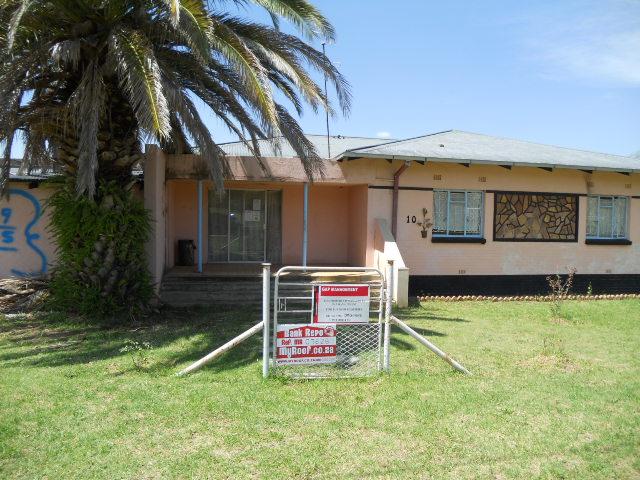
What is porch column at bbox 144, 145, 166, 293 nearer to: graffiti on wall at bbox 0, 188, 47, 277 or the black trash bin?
Result: the black trash bin

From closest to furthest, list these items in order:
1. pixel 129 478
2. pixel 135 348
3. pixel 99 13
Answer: pixel 129 478 < pixel 135 348 < pixel 99 13

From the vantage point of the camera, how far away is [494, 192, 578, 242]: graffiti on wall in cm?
1345

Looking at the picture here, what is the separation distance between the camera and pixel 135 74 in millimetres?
7074

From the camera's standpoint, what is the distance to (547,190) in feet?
44.7

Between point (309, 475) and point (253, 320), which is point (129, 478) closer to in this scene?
point (309, 475)

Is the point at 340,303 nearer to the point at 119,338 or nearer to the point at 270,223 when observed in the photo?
the point at 119,338

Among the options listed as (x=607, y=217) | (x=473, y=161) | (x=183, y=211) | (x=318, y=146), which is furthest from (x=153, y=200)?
(x=607, y=217)

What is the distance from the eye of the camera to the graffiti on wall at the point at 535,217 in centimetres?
1345

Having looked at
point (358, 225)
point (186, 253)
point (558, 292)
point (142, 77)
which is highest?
point (142, 77)

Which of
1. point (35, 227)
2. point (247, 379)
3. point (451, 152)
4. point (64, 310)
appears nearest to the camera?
point (247, 379)

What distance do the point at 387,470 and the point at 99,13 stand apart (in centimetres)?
748

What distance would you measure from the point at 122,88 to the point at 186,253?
562 cm

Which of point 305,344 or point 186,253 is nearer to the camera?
point 305,344

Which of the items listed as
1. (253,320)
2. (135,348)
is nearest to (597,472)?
(135,348)
